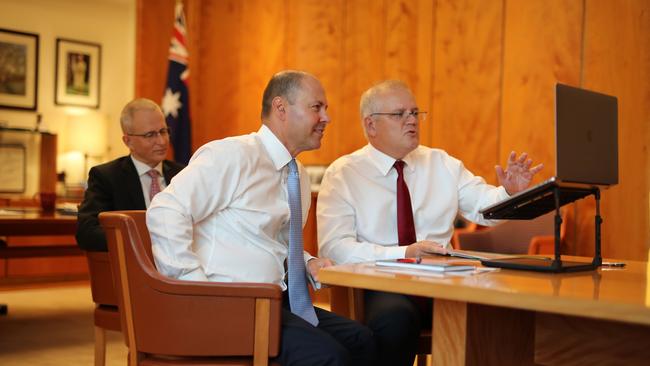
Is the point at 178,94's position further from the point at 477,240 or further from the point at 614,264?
the point at 614,264

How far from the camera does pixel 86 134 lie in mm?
9094

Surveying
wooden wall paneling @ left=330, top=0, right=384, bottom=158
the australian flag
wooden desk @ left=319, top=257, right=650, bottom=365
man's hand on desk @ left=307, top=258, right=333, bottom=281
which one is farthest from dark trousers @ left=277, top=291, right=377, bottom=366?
the australian flag

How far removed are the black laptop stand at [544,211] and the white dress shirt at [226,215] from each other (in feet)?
2.33

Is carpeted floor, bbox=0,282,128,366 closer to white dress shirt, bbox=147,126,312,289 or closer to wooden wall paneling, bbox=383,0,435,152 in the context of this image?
white dress shirt, bbox=147,126,312,289

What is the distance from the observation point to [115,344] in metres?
4.85

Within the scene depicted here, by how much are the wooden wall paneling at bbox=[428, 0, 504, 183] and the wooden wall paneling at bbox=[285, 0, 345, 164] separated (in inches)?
46.5

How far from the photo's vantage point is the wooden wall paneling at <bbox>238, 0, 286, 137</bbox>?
8023mm

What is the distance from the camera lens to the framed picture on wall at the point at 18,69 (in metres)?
8.98

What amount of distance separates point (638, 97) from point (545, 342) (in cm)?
348

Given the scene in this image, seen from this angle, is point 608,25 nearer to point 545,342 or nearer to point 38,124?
point 545,342

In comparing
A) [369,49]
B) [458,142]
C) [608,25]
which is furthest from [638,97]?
[369,49]

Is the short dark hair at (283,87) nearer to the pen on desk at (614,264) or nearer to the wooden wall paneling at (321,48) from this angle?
the pen on desk at (614,264)

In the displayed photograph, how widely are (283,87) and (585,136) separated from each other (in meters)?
1.05

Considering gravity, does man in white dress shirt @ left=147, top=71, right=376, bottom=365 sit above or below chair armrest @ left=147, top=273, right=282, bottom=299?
above
